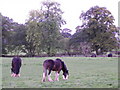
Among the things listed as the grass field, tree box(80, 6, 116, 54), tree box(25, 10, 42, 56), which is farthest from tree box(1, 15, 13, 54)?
the grass field

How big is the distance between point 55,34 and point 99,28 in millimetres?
10239

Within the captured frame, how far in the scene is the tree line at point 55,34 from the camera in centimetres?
4834

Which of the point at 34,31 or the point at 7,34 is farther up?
the point at 34,31

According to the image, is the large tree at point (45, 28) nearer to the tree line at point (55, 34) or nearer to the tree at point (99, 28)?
the tree line at point (55, 34)

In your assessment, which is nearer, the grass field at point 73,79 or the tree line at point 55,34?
the grass field at point 73,79

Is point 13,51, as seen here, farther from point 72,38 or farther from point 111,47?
point 111,47

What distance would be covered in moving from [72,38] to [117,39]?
9462mm

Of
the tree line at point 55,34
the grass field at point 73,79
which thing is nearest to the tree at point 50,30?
the tree line at point 55,34

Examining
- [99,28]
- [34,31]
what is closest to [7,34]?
[34,31]

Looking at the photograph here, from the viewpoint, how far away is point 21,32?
52.7m

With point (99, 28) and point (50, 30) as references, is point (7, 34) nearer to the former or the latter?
point (50, 30)

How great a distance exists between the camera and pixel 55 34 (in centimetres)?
4800

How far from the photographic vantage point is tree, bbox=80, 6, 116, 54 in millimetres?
50188

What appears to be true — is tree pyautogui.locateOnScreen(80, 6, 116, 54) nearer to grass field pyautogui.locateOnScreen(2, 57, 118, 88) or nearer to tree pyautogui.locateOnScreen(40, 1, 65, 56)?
tree pyautogui.locateOnScreen(40, 1, 65, 56)
